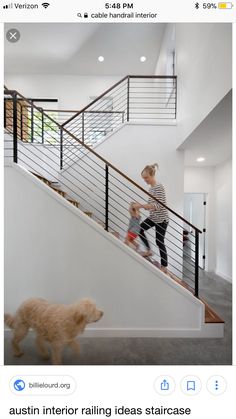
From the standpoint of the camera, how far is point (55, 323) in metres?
1.35

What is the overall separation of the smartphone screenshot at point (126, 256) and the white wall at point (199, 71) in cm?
2

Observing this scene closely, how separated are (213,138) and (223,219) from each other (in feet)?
6.31

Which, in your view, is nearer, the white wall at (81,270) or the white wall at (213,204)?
the white wall at (81,270)

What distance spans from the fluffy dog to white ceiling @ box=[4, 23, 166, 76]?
15.8ft

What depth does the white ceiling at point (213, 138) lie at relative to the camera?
2.16 m

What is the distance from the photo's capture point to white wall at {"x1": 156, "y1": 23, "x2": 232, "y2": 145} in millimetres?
1773
